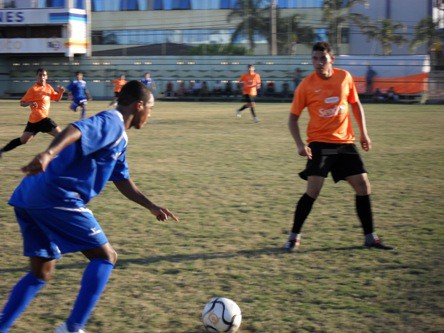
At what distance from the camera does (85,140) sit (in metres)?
3.47

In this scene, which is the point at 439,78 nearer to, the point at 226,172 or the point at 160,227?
the point at 226,172

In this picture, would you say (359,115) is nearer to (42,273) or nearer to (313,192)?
(313,192)

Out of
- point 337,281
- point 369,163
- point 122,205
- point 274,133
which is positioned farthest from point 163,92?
point 337,281

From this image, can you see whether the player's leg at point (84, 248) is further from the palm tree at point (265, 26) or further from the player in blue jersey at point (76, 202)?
the palm tree at point (265, 26)

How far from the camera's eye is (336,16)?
147ft

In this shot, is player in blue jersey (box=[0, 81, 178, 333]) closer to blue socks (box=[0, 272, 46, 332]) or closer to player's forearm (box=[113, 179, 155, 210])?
blue socks (box=[0, 272, 46, 332])

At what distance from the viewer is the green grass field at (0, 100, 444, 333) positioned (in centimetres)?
437

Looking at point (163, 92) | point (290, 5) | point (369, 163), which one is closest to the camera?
point (369, 163)

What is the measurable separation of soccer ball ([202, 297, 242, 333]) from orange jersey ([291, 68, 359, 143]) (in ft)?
7.92

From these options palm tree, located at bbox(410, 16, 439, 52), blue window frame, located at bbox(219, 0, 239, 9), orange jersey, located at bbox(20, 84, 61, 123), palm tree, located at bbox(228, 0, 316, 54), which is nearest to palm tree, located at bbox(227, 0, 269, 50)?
palm tree, located at bbox(228, 0, 316, 54)

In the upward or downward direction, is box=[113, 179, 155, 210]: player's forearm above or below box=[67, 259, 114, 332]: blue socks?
above

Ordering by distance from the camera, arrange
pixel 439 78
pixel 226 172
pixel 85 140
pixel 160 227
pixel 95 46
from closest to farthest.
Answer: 1. pixel 85 140
2. pixel 160 227
3. pixel 226 172
4. pixel 439 78
5. pixel 95 46

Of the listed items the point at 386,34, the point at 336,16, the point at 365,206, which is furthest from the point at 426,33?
the point at 365,206

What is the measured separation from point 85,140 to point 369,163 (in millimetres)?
9072
